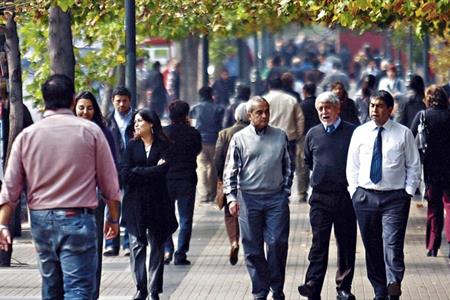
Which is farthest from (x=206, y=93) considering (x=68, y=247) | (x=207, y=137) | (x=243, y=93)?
(x=68, y=247)

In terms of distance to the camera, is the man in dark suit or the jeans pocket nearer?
the jeans pocket

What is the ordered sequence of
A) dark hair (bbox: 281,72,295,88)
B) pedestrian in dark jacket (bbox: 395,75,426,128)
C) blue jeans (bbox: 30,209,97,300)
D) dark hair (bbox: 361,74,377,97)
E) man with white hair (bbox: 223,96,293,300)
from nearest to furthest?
blue jeans (bbox: 30,209,97,300)
man with white hair (bbox: 223,96,293,300)
pedestrian in dark jacket (bbox: 395,75,426,128)
dark hair (bbox: 361,74,377,97)
dark hair (bbox: 281,72,295,88)

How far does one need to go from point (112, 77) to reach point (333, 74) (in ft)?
63.1

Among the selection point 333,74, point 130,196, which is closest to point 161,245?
point 130,196

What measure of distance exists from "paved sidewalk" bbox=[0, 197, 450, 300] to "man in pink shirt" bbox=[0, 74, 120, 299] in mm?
4041

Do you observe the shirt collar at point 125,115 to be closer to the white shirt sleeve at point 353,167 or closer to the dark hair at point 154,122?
the dark hair at point 154,122

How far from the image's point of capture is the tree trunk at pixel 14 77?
16.1 meters

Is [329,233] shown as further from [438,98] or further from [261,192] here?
[438,98]

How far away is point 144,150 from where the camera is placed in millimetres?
13117

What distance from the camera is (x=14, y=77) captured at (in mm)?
16078

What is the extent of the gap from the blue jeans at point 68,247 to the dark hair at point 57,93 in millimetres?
666

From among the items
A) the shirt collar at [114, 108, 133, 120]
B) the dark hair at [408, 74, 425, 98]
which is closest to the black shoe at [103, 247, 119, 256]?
the shirt collar at [114, 108, 133, 120]

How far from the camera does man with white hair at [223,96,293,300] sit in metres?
12.9

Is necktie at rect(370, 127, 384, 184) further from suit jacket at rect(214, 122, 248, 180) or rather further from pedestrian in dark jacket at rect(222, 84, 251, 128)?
pedestrian in dark jacket at rect(222, 84, 251, 128)
